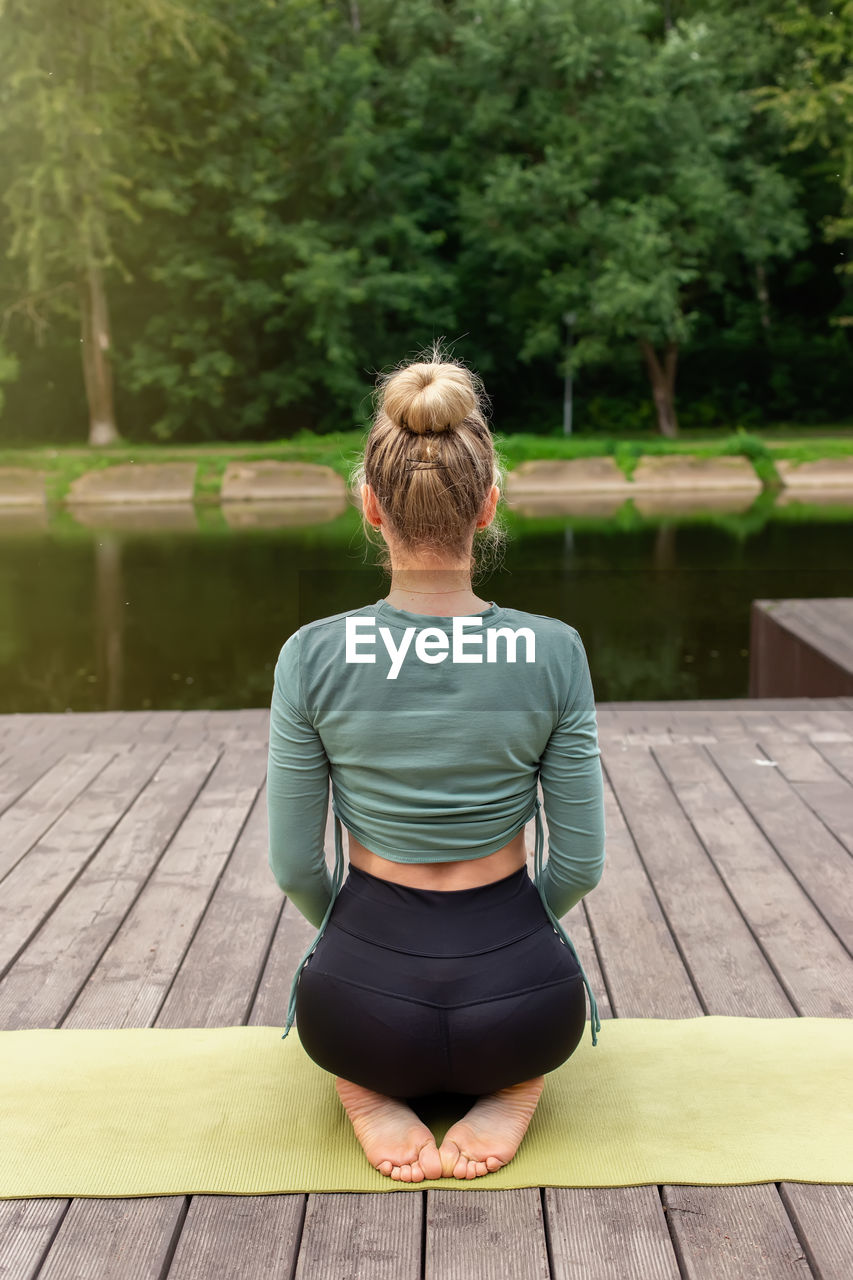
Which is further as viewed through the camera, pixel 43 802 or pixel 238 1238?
pixel 43 802

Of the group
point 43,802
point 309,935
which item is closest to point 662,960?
point 309,935

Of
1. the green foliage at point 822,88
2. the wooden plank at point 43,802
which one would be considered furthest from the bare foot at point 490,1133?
the green foliage at point 822,88

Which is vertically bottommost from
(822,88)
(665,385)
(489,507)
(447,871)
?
(447,871)

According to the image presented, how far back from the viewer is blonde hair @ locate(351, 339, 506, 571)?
1494mm

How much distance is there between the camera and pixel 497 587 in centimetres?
1165

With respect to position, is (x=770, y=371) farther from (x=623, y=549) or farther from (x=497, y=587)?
(x=497, y=587)

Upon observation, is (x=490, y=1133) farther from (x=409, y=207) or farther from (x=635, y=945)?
(x=409, y=207)

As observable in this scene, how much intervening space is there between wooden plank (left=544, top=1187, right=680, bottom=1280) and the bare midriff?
16.8 inches

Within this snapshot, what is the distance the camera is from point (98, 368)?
2275 centimetres

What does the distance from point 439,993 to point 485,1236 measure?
1.00ft

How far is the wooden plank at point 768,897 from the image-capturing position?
2197 millimetres

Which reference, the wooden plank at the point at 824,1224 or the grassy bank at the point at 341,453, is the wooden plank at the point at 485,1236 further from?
the grassy bank at the point at 341,453

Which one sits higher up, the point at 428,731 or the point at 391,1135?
the point at 428,731

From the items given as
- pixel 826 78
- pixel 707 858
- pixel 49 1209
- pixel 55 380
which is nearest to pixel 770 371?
pixel 826 78
